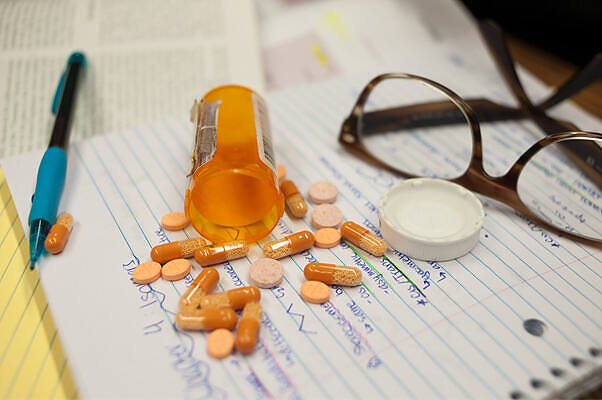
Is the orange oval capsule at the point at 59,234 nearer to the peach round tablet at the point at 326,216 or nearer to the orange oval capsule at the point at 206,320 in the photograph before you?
the orange oval capsule at the point at 206,320

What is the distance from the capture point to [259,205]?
79cm

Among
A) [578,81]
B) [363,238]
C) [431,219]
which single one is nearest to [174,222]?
[363,238]

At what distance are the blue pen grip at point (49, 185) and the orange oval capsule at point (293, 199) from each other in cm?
→ 36

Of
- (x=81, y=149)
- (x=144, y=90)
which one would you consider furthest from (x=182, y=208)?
(x=144, y=90)

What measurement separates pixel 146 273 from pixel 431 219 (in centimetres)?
42

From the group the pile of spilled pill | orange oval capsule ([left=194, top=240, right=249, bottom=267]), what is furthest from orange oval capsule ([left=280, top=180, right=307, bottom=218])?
orange oval capsule ([left=194, top=240, right=249, bottom=267])

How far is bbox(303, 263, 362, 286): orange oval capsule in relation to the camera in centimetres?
70

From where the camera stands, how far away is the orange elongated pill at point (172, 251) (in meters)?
0.73

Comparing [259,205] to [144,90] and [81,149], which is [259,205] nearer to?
[81,149]

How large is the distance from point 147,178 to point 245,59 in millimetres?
456

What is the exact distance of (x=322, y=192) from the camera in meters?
0.86

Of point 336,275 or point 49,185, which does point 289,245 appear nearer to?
point 336,275

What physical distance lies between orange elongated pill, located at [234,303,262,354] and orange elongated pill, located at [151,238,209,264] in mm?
136

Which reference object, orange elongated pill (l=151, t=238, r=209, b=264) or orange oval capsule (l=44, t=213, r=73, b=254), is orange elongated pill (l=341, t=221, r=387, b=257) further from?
orange oval capsule (l=44, t=213, r=73, b=254)
